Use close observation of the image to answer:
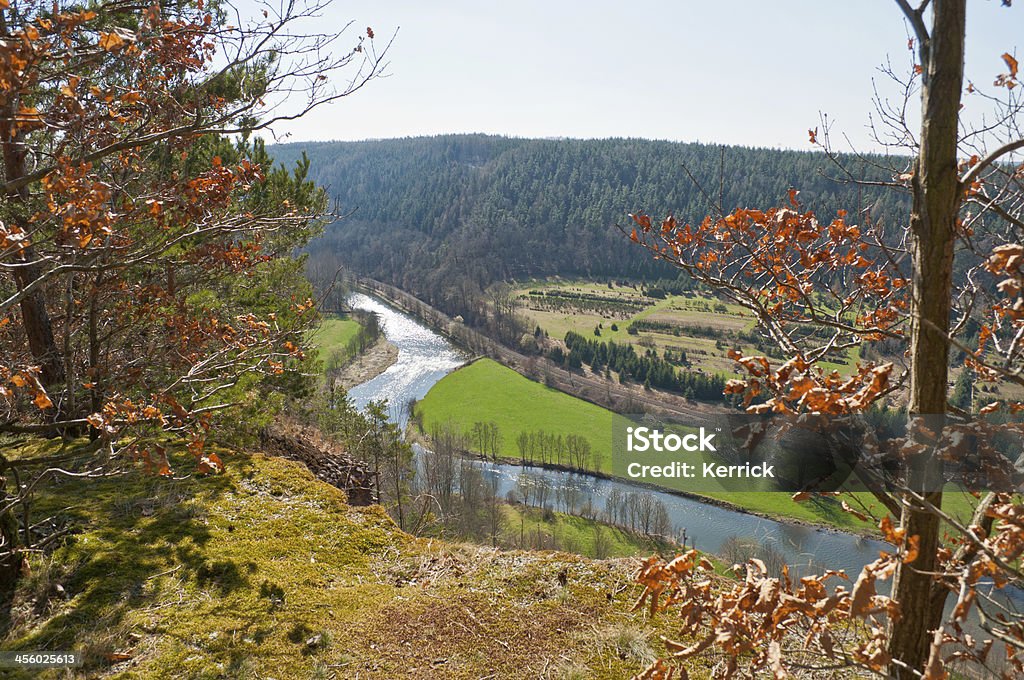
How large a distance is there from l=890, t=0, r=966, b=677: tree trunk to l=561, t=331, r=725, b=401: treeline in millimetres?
69078

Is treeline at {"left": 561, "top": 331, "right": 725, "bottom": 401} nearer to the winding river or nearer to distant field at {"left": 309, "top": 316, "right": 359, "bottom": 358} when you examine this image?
the winding river

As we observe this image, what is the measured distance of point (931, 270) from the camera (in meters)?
2.26

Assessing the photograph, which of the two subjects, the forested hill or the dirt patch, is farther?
the forested hill

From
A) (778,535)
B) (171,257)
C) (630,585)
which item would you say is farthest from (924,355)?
(778,535)

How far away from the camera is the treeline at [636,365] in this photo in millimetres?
71688

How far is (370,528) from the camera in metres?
6.21

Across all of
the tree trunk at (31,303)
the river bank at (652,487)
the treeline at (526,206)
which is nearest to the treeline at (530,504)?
the river bank at (652,487)

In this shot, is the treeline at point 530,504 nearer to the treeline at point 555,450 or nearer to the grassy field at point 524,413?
the treeline at point 555,450

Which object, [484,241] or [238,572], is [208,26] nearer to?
[238,572]

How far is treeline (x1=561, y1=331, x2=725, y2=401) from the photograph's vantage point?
2822 inches

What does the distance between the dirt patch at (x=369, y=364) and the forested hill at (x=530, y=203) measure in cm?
3643

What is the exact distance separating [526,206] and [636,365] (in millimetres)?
83244

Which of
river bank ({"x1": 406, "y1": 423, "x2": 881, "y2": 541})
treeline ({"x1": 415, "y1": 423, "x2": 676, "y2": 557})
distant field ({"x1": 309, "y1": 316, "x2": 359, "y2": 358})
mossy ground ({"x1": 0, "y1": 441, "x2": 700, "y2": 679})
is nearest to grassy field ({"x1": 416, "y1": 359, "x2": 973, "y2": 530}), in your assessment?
river bank ({"x1": 406, "y1": 423, "x2": 881, "y2": 541})

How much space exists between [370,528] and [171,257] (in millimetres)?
3857
